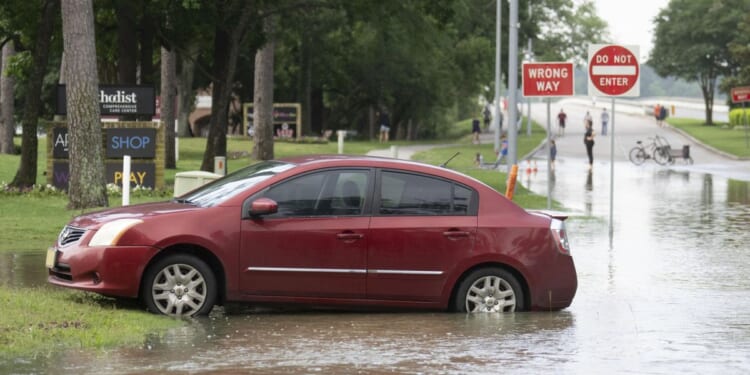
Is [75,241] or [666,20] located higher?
[666,20]

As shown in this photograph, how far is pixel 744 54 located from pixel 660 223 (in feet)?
170

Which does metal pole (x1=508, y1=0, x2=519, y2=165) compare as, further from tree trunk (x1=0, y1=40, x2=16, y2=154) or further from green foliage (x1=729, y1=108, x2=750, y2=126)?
green foliage (x1=729, y1=108, x2=750, y2=126)

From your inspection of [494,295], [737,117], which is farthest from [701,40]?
[494,295]

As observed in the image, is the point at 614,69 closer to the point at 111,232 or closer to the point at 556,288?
the point at 556,288

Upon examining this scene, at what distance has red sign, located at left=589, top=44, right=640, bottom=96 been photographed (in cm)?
2114

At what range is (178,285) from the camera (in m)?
11.0

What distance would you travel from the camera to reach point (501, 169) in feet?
144

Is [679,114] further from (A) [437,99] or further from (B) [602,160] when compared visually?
(B) [602,160]

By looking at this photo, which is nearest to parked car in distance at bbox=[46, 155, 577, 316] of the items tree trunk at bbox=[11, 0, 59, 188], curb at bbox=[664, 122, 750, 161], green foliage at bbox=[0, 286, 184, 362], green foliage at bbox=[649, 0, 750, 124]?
green foliage at bbox=[0, 286, 184, 362]

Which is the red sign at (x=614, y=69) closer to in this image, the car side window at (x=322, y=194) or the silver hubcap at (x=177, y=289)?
the car side window at (x=322, y=194)

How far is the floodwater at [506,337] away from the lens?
8758mm

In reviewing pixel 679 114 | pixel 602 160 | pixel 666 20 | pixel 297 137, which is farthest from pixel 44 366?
pixel 679 114

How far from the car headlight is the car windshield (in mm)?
686

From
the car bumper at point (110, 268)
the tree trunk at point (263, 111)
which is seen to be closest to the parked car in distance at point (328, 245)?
the car bumper at point (110, 268)
